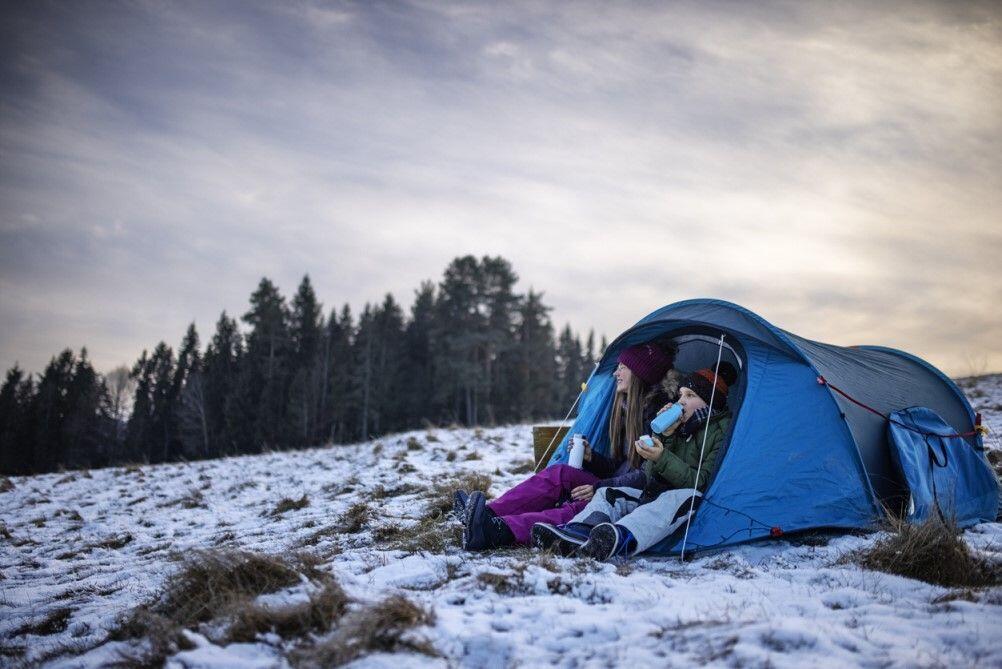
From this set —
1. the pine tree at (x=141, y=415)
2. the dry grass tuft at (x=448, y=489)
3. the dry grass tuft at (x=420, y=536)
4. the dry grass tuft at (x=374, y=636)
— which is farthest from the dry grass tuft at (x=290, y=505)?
the pine tree at (x=141, y=415)

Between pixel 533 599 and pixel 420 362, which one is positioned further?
pixel 420 362

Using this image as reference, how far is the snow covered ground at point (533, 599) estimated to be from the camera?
6.83ft

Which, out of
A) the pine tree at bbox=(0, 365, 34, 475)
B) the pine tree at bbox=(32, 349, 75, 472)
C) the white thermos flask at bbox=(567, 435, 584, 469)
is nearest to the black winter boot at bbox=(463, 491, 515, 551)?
the white thermos flask at bbox=(567, 435, 584, 469)

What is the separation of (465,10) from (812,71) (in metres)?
8.72

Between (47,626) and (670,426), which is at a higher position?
(670,426)

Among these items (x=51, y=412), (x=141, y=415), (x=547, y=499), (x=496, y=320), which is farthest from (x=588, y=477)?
(x=51, y=412)

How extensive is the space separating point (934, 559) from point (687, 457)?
1.72 meters

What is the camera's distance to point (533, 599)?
275 cm

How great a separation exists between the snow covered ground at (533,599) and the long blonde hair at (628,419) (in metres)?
1.32

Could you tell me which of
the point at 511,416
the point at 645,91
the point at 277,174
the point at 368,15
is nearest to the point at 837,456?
the point at 645,91

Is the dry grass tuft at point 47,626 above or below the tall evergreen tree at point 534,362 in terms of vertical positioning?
below

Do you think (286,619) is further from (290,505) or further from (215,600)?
(290,505)

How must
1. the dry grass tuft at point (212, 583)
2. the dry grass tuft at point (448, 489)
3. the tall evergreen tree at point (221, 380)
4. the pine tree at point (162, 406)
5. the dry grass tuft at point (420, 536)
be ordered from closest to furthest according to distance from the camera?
the dry grass tuft at point (212, 583) → the dry grass tuft at point (420, 536) → the dry grass tuft at point (448, 489) → the tall evergreen tree at point (221, 380) → the pine tree at point (162, 406)

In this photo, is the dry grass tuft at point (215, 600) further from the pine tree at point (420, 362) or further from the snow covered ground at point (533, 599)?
the pine tree at point (420, 362)
